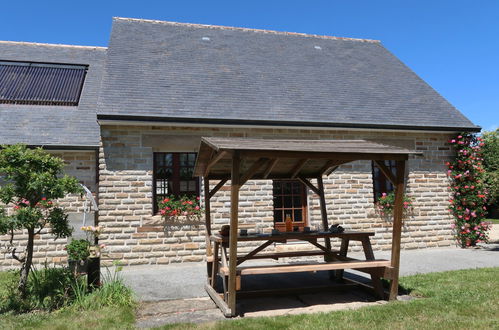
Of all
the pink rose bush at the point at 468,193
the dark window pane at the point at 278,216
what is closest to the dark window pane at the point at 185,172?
the dark window pane at the point at 278,216

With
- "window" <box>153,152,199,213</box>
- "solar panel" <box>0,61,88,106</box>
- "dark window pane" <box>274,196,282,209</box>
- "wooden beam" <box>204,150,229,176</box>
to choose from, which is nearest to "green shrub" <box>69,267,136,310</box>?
"wooden beam" <box>204,150,229,176</box>

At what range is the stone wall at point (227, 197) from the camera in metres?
8.37

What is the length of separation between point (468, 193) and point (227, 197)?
631 cm

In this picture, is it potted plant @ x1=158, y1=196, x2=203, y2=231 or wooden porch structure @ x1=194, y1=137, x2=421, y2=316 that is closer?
wooden porch structure @ x1=194, y1=137, x2=421, y2=316

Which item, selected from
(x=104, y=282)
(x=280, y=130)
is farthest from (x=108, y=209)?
(x=280, y=130)

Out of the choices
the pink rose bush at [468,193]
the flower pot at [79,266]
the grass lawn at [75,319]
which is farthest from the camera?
the pink rose bush at [468,193]

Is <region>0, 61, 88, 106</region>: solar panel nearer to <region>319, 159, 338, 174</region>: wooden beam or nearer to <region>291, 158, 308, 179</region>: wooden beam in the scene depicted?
<region>291, 158, 308, 179</region>: wooden beam

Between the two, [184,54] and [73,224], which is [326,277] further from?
[184,54]

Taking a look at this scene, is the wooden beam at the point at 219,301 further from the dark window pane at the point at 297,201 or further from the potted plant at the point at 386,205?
the potted plant at the point at 386,205

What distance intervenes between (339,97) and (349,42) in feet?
16.6

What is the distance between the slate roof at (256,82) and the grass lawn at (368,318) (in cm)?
470

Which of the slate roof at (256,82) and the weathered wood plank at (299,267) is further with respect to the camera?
the slate roof at (256,82)

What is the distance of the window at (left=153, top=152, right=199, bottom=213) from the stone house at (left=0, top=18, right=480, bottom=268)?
0.08 ft

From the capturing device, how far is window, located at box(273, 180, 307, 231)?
31.4ft
